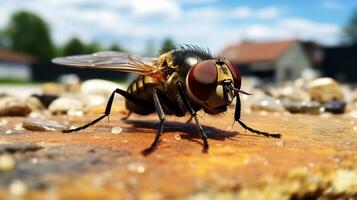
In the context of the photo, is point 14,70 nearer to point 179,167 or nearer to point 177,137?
point 177,137

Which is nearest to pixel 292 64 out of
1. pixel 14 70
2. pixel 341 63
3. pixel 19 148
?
pixel 341 63

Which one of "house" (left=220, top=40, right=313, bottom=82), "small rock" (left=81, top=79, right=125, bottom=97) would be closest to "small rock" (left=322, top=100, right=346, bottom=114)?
"small rock" (left=81, top=79, right=125, bottom=97)

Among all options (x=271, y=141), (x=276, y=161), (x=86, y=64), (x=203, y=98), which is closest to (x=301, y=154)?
(x=276, y=161)

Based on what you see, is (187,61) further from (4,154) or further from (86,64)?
(4,154)

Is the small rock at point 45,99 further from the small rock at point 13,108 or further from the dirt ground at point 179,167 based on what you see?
the dirt ground at point 179,167

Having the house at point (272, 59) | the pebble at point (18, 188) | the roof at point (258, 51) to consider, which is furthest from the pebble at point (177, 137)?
the roof at point (258, 51)

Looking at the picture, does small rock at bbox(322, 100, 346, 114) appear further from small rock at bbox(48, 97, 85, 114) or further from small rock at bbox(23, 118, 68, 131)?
small rock at bbox(23, 118, 68, 131)
